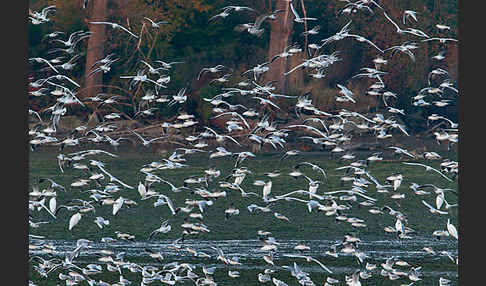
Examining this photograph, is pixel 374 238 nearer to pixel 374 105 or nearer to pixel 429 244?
pixel 429 244

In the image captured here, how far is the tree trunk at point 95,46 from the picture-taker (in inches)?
1224

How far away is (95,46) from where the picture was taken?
31.4 metres

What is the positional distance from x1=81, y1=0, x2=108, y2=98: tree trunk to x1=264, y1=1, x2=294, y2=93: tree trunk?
5.31 m

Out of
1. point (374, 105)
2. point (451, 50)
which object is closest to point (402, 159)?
point (374, 105)

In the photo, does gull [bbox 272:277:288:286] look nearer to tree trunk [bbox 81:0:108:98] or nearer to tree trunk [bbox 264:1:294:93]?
tree trunk [bbox 264:1:294:93]

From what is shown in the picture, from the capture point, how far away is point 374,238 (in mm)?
19203

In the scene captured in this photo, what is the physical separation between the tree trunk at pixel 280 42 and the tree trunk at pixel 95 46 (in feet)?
17.4

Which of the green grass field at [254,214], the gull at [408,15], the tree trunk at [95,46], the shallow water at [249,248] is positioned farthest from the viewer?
the tree trunk at [95,46]

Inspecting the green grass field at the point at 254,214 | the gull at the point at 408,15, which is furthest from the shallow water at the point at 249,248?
the gull at the point at 408,15

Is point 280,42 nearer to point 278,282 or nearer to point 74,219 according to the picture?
point 74,219

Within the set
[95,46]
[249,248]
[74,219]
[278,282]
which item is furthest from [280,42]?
[278,282]

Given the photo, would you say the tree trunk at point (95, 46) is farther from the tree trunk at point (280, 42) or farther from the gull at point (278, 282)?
the gull at point (278, 282)

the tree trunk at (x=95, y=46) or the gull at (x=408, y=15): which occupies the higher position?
the gull at (x=408, y=15)

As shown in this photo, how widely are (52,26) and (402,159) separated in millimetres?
12180
